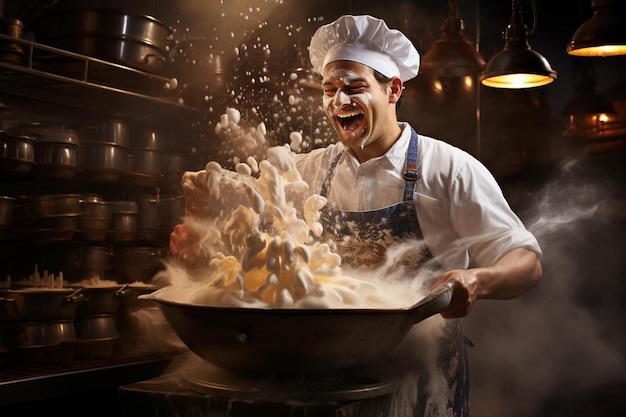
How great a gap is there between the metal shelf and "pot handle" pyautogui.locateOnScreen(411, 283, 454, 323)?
242 centimetres

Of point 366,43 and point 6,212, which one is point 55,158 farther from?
point 366,43

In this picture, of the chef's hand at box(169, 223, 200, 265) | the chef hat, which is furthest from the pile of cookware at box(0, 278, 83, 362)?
A: the chef hat

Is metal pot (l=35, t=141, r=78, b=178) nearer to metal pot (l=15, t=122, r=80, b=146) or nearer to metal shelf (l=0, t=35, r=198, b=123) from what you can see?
metal pot (l=15, t=122, r=80, b=146)

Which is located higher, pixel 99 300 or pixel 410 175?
pixel 410 175

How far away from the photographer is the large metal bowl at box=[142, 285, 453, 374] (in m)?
1.45

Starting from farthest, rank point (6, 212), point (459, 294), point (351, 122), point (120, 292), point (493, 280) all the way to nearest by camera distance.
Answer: point (120, 292) < point (6, 212) < point (351, 122) < point (493, 280) < point (459, 294)

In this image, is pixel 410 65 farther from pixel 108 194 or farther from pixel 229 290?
pixel 108 194

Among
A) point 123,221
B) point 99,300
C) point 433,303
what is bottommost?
point 99,300

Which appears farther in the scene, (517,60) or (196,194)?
(517,60)

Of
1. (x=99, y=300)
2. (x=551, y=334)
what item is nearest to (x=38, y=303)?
(x=99, y=300)

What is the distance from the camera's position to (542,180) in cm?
579

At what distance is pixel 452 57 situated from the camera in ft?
13.5

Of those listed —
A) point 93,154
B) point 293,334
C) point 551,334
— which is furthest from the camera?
point 551,334

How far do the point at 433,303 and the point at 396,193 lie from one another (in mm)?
957
